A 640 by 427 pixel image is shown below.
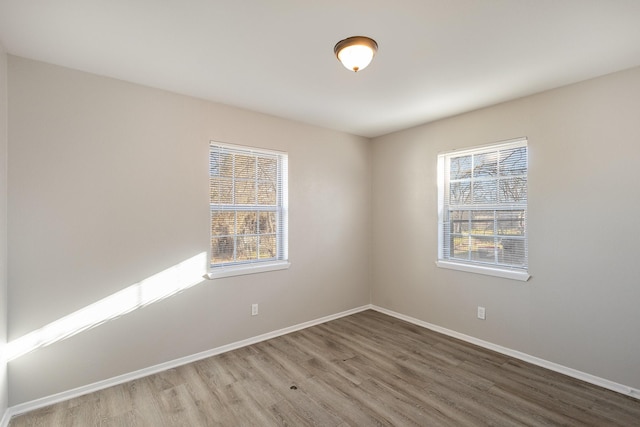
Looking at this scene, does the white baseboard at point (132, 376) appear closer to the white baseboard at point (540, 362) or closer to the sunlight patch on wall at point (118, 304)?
the sunlight patch on wall at point (118, 304)

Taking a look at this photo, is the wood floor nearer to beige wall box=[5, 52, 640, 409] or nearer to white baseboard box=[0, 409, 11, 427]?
white baseboard box=[0, 409, 11, 427]

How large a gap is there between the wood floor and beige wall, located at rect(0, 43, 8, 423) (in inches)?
12.2

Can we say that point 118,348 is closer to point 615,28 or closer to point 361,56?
point 361,56

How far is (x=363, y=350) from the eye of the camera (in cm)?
321

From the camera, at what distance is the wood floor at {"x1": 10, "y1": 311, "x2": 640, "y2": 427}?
2137 millimetres

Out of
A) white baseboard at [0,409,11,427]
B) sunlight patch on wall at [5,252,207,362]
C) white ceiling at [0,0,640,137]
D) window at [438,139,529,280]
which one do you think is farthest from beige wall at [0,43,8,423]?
window at [438,139,529,280]

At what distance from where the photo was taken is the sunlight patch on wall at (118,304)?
226 centimetres

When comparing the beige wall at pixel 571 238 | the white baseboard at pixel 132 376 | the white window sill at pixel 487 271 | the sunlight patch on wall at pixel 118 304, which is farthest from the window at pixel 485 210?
the sunlight patch on wall at pixel 118 304

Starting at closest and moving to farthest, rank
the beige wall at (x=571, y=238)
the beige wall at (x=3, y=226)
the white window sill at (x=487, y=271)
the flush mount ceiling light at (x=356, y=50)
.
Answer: the flush mount ceiling light at (x=356, y=50) → the beige wall at (x=3, y=226) → the beige wall at (x=571, y=238) → the white window sill at (x=487, y=271)

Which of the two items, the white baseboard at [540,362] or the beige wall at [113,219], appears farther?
the white baseboard at [540,362]

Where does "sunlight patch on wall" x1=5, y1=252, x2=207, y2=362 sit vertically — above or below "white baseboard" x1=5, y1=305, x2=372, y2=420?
above

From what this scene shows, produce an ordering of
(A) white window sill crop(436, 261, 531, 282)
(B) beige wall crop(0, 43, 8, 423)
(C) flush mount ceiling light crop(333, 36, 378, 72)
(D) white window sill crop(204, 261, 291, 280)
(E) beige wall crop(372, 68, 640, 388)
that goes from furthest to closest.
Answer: (D) white window sill crop(204, 261, 291, 280), (A) white window sill crop(436, 261, 531, 282), (E) beige wall crop(372, 68, 640, 388), (B) beige wall crop(0, 43, 8, 423), (C) flush mount ceiling light crop(333, 36, 378, 72)

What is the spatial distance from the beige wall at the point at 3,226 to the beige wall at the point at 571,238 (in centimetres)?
401

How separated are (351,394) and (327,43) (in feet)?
8.75
